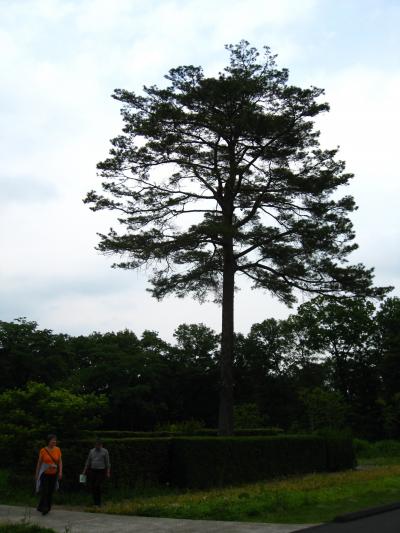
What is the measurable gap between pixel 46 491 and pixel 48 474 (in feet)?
1.13

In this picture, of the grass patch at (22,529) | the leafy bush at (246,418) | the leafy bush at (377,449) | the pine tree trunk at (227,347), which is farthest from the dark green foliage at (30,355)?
the grass patch at (22,529)

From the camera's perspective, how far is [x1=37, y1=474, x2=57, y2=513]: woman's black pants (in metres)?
13.1

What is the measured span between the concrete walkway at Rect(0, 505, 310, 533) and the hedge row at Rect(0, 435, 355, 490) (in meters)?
3.17

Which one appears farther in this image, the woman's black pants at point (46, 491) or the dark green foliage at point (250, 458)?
the dark green foliage at point (250, 458)

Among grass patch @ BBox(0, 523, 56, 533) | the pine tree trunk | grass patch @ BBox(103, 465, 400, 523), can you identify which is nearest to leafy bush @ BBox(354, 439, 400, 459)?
the pine tree trunk

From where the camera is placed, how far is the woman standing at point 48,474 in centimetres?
1322

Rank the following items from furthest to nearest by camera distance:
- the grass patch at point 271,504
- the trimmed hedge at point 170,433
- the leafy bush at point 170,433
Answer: the leafy bush at point 170,433, the trimmed hedge at point 170,433, the grass patch at point 271,504

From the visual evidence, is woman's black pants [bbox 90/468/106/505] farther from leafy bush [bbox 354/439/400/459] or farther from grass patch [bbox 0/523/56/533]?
leafy bush [bbox 354/439/400/459]

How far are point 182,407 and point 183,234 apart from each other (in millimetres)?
42174

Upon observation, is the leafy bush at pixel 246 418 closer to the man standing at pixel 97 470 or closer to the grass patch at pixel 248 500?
the grass patch at pixel 248 500

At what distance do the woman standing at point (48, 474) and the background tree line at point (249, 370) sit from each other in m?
35.2

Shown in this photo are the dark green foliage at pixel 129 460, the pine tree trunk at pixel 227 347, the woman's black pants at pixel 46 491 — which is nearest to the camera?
the woman's black pants at pixel 46 491

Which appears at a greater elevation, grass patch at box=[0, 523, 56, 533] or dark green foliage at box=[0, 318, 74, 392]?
dark green foliage at box=[0, 318, 74, 392]

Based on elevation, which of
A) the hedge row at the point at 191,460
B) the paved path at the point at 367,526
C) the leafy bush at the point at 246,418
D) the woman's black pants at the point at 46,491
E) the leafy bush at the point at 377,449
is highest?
the leafy bush at the point at 246,418
